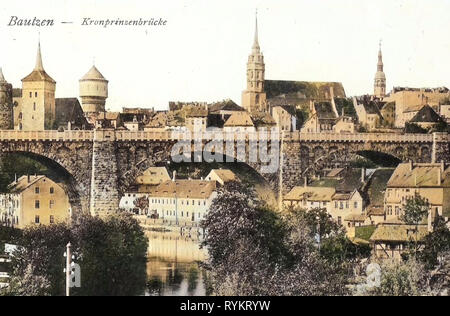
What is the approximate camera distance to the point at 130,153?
34.7m

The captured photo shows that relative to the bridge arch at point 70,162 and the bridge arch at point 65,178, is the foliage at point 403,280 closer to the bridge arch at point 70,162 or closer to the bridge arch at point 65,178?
the bridge arch at point 65,178

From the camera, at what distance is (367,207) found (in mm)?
30516

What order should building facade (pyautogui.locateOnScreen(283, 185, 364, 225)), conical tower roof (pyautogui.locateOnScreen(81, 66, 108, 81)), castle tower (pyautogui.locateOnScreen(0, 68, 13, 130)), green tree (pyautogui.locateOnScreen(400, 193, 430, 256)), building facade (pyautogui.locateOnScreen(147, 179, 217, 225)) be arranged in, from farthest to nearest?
castle tower (pyautogui.locateOnScreen(0, 68, 13, 130)) → building facade (pyautogui.locateOnScreen(283, 185, 364, 225)) → building facade (pyautogui.locateOnScreen(147, 179, 217, 225)) → conical tower roof (pyautogui.locateOnScreen(81, 66, 108, 81)) → green tree (pyautogui.locateOnScreen(400, 193, 430, 256))

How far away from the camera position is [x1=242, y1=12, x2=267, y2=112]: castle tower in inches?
1217

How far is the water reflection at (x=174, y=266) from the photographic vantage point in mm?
25828

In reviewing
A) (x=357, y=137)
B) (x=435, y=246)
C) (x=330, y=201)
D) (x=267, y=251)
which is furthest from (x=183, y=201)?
(x=357, y=137)

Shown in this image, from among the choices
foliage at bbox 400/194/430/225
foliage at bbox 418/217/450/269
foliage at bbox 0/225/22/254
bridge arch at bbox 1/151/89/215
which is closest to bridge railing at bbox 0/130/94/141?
bridge arch at bbox 1/151/89/215

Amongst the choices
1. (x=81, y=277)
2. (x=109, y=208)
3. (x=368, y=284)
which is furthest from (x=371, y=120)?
Answer: (x=81, y=277)

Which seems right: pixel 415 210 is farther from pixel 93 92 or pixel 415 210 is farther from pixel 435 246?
pixel 93 92

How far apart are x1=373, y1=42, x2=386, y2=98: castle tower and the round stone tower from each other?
29.3ft

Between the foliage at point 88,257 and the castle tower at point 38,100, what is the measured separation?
4.70m

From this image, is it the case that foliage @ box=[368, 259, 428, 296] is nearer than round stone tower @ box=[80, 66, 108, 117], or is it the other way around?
foliage @ box=[368, 259, 428, 296]

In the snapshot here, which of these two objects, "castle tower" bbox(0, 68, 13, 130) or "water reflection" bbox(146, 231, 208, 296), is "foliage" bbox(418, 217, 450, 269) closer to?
"water reflection" bbox(146, 231, 208, 296)

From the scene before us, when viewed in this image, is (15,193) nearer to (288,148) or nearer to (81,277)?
(81,277)
